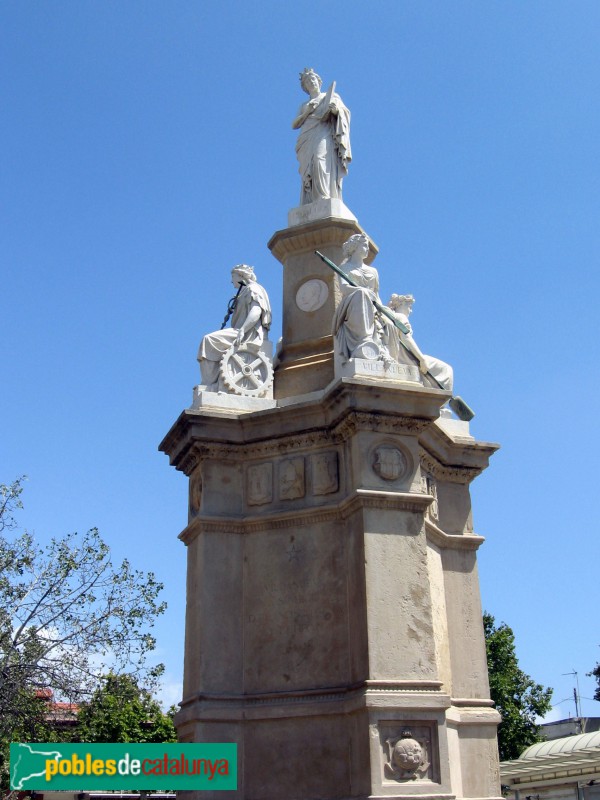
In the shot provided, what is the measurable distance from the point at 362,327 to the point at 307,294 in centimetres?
221

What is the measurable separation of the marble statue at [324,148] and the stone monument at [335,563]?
1.51 metres

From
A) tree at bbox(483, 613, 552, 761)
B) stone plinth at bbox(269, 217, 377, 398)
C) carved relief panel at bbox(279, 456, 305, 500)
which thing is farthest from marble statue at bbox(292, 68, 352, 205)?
tree at bbox(483, 613, 552, 761)

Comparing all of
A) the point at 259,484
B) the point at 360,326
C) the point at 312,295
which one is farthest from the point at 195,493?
the point at 312,295

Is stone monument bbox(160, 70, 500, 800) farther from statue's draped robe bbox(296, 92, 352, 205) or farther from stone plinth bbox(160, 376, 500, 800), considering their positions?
statue's draped robe bbox(296, 92, 352, 205)

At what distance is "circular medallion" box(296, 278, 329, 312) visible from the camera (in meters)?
13.4

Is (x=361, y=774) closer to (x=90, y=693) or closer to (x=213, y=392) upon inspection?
(x=213, y=392)

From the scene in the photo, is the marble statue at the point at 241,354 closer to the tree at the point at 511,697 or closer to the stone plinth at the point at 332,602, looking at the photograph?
the stone plinth at the point at 332,602

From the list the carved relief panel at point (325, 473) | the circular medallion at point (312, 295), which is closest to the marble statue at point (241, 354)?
the circular medallion at point (312, 295)

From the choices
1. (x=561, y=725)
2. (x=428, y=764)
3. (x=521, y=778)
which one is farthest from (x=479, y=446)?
(x=561, y=725)

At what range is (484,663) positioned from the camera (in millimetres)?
12320

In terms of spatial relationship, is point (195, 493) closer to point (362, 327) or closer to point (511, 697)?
point (362, 327)

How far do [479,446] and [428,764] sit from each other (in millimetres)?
4578

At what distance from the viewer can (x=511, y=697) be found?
38.8 metres

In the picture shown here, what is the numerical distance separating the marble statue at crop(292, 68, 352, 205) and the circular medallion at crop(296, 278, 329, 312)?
1374 mm
